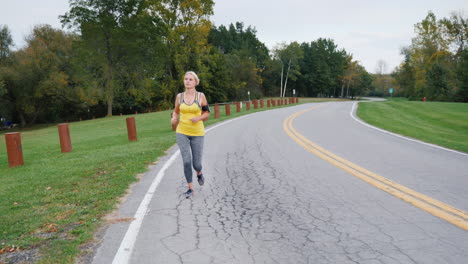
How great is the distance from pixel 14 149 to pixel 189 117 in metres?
6.70

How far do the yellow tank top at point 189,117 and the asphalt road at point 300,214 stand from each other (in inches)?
40.3

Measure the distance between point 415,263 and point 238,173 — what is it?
13.5ft

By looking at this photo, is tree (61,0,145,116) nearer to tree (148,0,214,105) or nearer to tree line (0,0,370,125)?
tree line (0,0,370,125)

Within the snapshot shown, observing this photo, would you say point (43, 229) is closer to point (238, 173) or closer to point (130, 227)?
point (130, 227)

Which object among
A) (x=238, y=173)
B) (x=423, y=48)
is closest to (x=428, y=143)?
(x=238, y=173)

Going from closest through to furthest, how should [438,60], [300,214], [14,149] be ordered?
[300,214] → [14,149] → [438,60]

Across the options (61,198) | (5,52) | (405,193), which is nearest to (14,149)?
(61,198)

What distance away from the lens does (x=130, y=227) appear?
407 centimetres

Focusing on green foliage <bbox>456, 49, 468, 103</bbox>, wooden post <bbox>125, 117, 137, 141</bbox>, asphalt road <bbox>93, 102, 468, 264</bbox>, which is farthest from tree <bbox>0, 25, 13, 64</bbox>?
green foliage <bbox>456, 49, 468, 103</bbox>

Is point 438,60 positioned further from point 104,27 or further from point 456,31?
point 104,27

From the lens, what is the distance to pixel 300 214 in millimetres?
4352

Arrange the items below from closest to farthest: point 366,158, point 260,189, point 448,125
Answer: point 260,189
point 366,158
point 448,125

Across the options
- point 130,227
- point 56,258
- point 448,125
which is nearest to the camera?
point 56,258

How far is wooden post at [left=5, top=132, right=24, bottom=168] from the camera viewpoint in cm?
909
